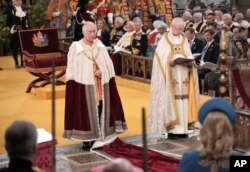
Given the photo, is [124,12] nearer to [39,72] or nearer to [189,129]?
[39,72]

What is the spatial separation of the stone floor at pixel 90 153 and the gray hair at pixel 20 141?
5.00 meters

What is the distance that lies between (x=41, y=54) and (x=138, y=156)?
6.14m

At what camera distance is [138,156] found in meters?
9.21

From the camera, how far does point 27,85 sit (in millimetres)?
15445

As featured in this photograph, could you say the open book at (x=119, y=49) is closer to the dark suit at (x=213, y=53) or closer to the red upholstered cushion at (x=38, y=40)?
the red upholstered cushion at (x=38, y=40)

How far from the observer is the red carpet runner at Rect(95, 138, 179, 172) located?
868 centimetres

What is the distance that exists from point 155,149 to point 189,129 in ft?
2.88

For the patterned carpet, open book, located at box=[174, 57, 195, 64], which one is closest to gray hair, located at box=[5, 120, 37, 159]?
the patterned carpet

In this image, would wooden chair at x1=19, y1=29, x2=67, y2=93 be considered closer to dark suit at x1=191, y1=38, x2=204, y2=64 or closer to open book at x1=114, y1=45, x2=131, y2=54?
open book at x1=114, y1=45, x2=131, y2=54

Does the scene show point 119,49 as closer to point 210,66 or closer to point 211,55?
point 211,55

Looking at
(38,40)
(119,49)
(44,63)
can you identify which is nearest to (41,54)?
(38,40)

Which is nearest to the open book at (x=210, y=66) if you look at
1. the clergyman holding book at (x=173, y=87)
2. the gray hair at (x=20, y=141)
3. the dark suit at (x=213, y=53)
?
the dark suit at (x=213, y=53)

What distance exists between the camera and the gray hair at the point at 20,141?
3.70 metres

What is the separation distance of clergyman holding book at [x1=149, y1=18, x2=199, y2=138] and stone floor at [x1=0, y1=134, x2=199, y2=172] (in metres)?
0.21
